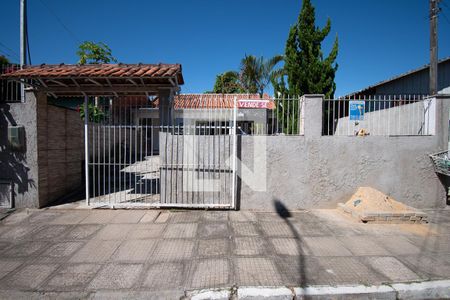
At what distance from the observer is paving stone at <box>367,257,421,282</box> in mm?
3189

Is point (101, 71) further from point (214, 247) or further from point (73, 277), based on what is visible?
point (214, 247)

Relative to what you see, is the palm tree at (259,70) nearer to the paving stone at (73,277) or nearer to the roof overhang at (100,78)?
the roof overhang at (100,78)

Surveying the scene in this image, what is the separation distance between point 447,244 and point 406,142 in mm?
2649

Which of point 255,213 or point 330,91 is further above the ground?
point 330,91

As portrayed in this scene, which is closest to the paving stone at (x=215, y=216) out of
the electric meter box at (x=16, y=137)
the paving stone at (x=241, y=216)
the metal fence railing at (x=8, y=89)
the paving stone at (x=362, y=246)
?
the paving stone at (x=241, y=216)

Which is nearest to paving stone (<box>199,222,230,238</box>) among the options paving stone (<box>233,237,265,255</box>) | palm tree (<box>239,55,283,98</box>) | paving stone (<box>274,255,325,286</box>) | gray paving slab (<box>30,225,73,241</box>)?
paving stone (<box>233,237,265,255</box>)

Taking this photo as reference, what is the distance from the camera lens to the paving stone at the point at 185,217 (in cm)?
523

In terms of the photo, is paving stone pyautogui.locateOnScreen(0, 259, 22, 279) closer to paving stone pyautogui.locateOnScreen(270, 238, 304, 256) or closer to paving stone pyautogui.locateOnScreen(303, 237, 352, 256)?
paving stone pyautogui.locateOnScreen(270, 238, 304, 256)

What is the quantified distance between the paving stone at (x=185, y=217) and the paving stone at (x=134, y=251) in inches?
41.2

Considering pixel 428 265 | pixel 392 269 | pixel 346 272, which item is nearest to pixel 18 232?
pixel 346 272

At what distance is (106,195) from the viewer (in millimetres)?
7043

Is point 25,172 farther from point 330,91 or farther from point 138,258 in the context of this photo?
point 330,91

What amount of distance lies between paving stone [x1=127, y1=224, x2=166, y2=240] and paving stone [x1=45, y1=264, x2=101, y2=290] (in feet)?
3.37

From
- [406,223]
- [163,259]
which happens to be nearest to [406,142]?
[406,223]
